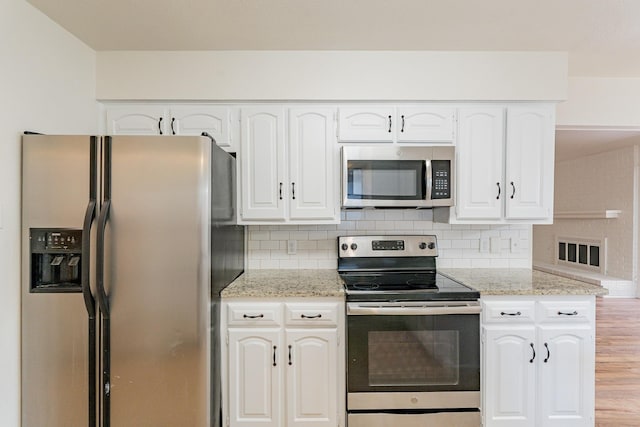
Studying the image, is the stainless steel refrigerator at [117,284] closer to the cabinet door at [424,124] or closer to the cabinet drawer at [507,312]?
the cabinet door at [424,124]

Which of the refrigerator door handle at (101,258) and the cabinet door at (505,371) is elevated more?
the refrigerator door handle at (101,258)

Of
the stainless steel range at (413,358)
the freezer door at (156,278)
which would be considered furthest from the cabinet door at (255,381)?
the stainless steel range at (413,358)

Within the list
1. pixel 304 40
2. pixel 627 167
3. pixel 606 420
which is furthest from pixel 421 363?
pixel 627 167

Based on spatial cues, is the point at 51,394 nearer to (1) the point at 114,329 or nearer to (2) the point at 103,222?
(1) the point at 114,329

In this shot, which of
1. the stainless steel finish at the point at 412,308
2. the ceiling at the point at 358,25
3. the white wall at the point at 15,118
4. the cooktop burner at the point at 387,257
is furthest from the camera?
the cooktop burner at the point at 387,257

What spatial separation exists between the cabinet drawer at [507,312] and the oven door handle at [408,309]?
3.8 inches

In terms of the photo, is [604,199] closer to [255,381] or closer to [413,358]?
[413,358]

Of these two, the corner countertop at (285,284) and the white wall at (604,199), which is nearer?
the corner countertop at (285,284)

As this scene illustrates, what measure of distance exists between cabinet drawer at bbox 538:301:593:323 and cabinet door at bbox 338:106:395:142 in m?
1.42

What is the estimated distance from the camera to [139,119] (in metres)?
2.55

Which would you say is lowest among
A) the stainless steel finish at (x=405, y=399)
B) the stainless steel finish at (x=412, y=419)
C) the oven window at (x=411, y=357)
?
the stainless steel finish at (x=412, y=419)

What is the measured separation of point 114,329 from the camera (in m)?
1.85

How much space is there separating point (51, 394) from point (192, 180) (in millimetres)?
1304

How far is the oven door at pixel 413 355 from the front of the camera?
2.11 metres
